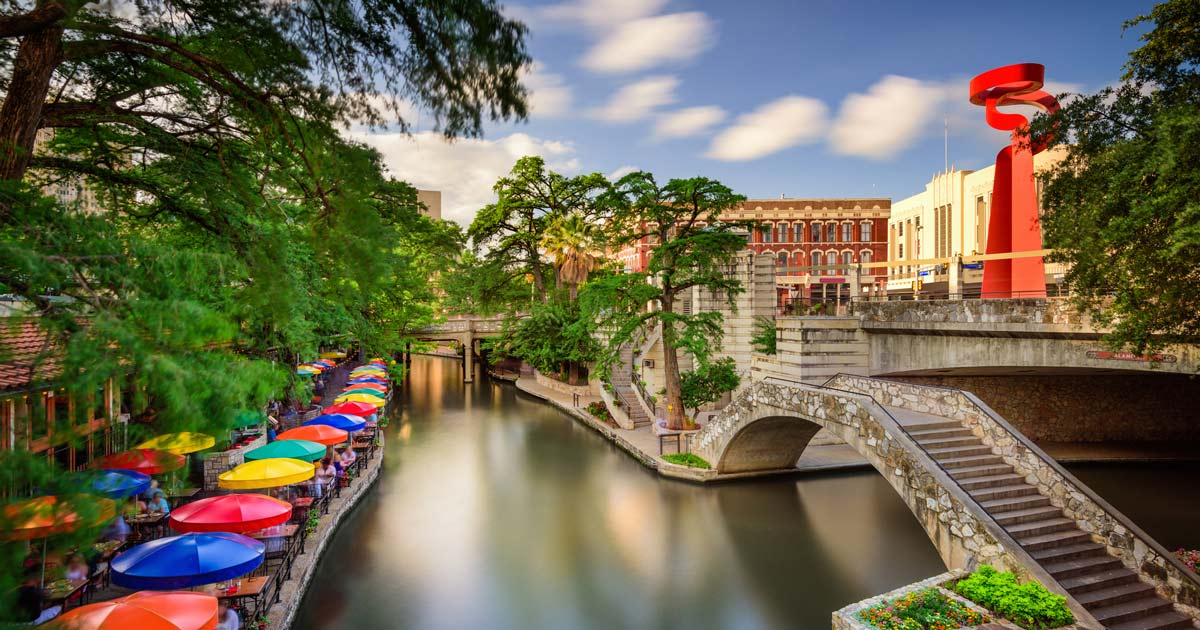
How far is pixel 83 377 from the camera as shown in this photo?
13.4 ft

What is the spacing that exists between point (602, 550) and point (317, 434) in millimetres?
8464

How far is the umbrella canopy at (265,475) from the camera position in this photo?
14.0 m

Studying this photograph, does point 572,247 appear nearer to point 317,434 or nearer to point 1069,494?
point 317,434

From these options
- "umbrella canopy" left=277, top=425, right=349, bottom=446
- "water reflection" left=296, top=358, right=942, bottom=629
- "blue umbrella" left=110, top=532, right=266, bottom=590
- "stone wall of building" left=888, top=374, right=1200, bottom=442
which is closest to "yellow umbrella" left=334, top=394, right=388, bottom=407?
"water reflection" left=296, top=358, right=942, bottom=629

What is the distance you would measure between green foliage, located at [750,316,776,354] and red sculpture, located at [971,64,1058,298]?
25.1ft

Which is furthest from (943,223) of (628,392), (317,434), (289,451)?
(289,451)

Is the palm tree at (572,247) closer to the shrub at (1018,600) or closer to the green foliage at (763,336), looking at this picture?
the green foliage at (763,336)

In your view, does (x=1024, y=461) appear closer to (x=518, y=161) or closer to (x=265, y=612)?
(x=265, y=612)

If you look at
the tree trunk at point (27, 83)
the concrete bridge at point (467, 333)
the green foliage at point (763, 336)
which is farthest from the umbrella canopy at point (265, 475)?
the concrete bridge at point (467, 333)

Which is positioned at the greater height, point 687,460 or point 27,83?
point 27,83

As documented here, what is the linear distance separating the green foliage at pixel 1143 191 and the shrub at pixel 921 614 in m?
5.48

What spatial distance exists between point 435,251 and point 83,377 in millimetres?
26099

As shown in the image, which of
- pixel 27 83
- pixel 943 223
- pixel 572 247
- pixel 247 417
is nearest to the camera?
pixel 27 83

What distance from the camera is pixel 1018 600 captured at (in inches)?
391
